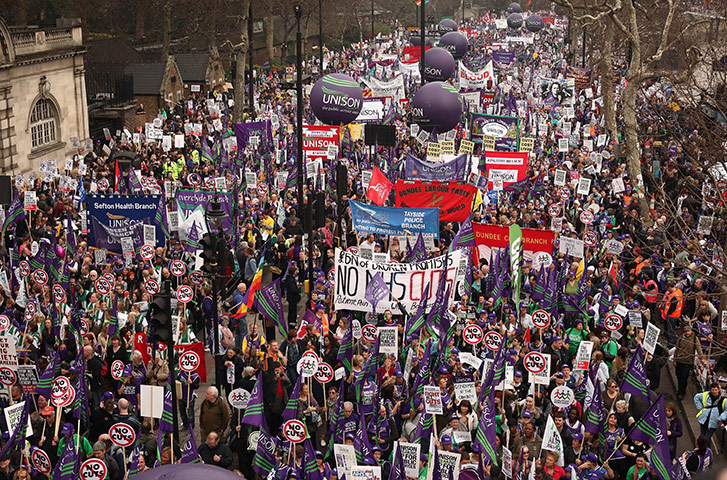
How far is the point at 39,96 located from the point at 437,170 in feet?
63.4

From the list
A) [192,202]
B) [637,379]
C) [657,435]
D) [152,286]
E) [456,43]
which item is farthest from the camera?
[456,43]

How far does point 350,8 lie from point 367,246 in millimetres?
76536

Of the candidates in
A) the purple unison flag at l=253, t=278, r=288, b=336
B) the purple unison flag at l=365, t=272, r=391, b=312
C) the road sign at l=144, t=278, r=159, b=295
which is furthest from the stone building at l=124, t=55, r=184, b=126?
the purple unison flag at l=253, t=278, r=288, b=336

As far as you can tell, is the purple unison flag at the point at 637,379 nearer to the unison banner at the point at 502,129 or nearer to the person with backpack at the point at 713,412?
the person with backpack at the point at 713,412

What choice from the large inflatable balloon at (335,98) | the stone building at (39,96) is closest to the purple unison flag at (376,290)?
the large inflatable balloon at (335,98)

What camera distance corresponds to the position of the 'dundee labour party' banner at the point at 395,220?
65.7 ft

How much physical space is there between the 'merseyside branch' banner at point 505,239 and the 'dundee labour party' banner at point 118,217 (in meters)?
6.17

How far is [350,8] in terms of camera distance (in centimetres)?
9306

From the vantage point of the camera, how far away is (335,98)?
3005 cm

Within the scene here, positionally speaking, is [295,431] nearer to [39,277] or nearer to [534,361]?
[534,361]

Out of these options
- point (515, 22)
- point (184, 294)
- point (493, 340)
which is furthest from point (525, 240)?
point (515, 22)

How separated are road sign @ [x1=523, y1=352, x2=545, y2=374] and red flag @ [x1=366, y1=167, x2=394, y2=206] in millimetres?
10712

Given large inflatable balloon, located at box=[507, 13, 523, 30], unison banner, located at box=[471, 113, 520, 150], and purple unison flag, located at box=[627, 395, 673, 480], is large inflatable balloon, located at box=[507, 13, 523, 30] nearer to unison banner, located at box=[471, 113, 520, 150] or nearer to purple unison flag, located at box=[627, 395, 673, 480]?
unison banner, located at box=[471, 113, 520, 150]

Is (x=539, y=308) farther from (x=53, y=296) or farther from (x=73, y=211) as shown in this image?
(x=73, y=211)
